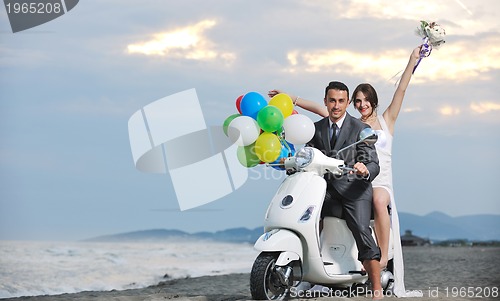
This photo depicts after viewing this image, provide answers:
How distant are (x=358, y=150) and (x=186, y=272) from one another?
8.10 m

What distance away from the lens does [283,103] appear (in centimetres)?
551

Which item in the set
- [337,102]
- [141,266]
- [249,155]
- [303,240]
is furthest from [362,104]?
[141,266]

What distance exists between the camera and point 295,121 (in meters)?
5.29

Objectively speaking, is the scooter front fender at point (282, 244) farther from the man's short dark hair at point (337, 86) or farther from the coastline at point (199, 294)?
the man's short dark hair at point (337, 86)

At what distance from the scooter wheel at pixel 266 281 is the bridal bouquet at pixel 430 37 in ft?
6.46

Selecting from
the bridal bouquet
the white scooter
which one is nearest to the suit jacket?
the white scooter

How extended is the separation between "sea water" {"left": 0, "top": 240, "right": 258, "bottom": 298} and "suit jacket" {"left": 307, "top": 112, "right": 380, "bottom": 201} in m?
5.54

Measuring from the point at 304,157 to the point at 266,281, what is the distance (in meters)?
0.83

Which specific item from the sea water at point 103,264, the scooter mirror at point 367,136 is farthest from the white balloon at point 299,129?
the sea water at point 103,264

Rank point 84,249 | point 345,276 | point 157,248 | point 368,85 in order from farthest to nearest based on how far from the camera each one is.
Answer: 1. point 157,248
2. point 84,249
3. point 368,85
4. point 345,276

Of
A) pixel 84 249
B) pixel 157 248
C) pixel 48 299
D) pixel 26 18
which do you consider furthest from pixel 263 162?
pixel 157 248

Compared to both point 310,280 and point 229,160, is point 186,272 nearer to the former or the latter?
point 229,160

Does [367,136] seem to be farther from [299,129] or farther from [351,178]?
[299,129]

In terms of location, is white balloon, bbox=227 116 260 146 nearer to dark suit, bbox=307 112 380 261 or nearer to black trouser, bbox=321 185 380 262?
dark suit, bbox=307 112 380 261
